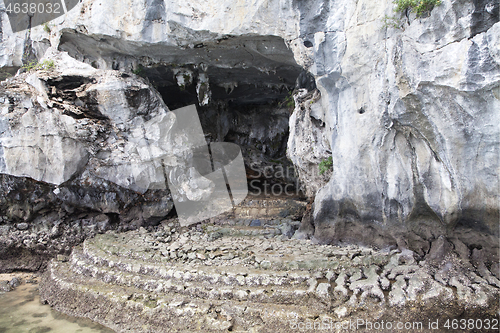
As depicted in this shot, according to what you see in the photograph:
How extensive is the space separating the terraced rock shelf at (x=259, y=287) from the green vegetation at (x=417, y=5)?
188 inches

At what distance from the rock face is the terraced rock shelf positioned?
0.95 m

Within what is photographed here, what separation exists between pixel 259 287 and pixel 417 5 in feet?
20.3

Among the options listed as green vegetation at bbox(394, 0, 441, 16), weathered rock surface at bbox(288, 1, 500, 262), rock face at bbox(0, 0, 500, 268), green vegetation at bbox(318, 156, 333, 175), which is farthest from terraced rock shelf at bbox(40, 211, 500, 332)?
green vegetation at bbox(394, 0, 441, 16)

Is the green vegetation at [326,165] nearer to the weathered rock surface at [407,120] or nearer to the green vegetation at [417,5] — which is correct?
the weathered rock surface at [407,120]

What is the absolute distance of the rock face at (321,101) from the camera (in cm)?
536

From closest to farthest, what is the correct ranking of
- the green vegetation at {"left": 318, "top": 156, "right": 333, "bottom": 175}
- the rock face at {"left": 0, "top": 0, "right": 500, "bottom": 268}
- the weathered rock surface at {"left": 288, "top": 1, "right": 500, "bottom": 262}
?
the weathered rock surface at {"left": 288, "top": 1, "right": 500, "bottom": 262} < the rock face at {"left": 0, "top": 0, "right": 500, "bottom": 268} < the green vegetation at {"left": 318, "top": 156, "right": 333, "bottom": 175}

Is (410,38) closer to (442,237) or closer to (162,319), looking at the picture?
(442,237)

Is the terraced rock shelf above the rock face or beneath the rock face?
beneath

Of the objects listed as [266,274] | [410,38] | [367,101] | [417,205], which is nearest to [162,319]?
[266,274]

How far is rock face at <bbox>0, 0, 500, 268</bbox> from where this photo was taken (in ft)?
17.6

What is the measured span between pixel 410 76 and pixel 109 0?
8.01m

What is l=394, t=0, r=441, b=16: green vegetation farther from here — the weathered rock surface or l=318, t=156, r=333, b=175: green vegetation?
l=318, t=156, r=333, b=175: green vegetation

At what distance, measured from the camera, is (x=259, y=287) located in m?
5.79

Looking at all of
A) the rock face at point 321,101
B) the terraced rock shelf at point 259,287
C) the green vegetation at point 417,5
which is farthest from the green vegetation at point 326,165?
the green vegetation at point 417,5
